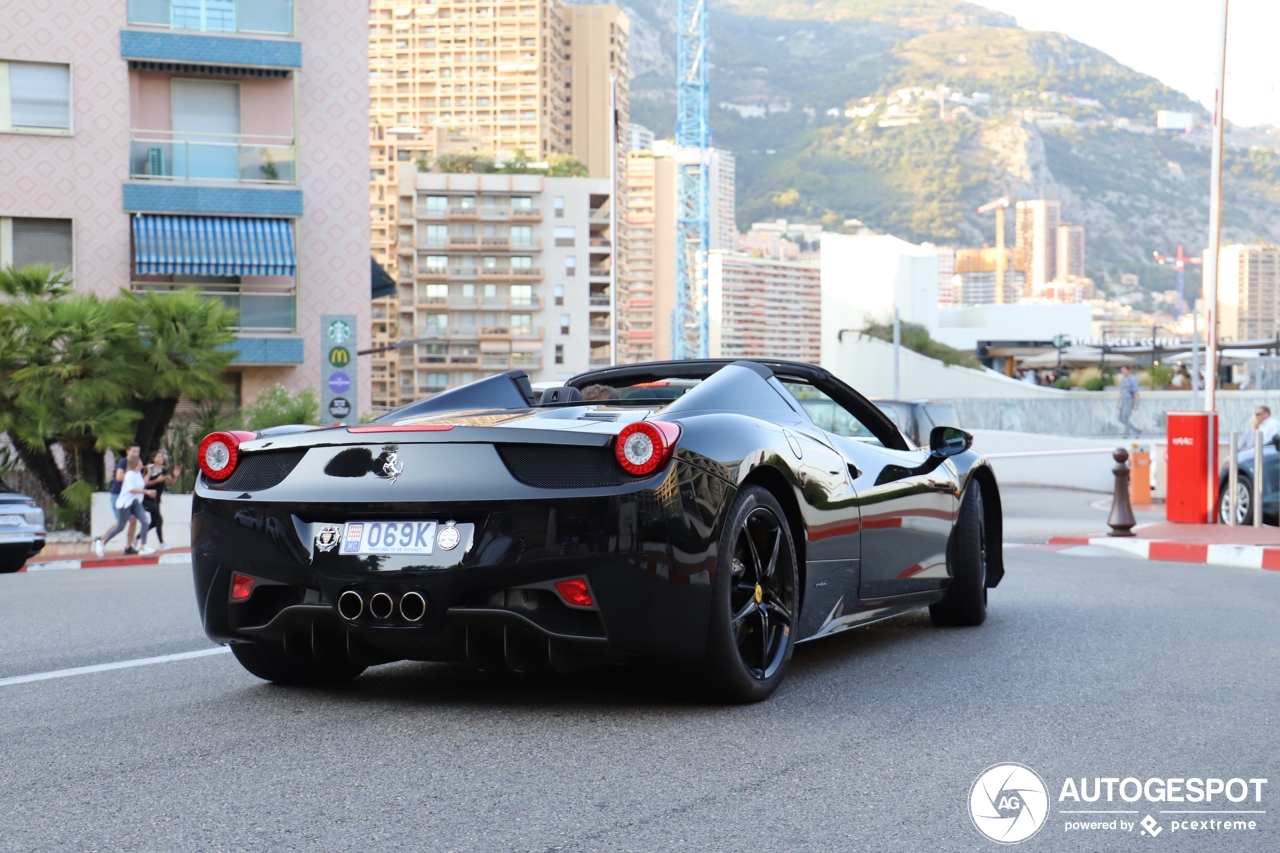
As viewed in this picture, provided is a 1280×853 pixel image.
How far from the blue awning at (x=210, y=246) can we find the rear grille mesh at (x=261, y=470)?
28.8 meters

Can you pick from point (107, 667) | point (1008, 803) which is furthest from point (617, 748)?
point (107, 667)

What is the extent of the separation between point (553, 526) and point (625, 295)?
16615 centimetres

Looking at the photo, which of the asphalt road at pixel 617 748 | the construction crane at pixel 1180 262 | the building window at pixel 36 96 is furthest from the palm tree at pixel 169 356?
the construction crane at pixel 1180 262

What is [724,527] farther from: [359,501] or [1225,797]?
[1225,797]

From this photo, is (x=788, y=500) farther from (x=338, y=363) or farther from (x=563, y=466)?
(x=338, y=363)

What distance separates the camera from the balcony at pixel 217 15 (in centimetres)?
3306

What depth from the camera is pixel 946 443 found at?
6871mm

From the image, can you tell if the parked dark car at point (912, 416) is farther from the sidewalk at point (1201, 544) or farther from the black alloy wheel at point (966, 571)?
the black alloy wheel at point (966, 571)

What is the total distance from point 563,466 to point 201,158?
3070 centimetres

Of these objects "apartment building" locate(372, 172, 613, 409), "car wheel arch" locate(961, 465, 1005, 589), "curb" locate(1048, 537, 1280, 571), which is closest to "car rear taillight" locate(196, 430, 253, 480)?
"car wheel arch" locate(961, 465, 1005, 589)

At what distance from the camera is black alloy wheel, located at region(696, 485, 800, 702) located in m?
4.67

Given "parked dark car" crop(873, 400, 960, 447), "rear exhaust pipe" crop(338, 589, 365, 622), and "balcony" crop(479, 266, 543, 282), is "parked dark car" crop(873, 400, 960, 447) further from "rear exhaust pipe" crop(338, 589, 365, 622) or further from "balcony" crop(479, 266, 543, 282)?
"balcony" crop(479, 266, 543, 282)

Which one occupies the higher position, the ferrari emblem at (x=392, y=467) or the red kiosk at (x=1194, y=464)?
the ferrari emblem at (x=392, y=467)

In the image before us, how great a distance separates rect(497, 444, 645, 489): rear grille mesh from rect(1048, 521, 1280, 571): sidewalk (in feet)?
33.5
